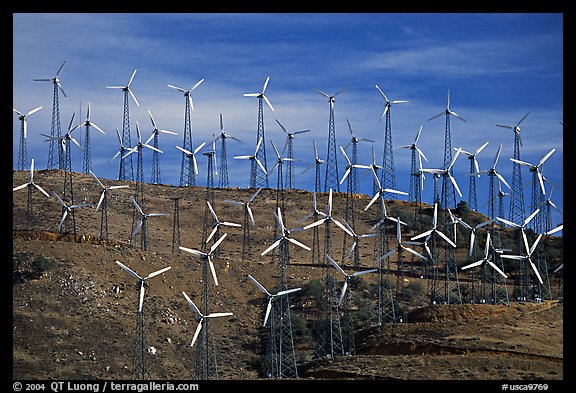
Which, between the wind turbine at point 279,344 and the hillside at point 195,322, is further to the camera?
the wind turbine at point 279,344

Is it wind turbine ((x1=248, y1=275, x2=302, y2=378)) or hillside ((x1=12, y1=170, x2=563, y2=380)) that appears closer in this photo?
hillside ((x1=12, y1=170, x2=563, y2=380))

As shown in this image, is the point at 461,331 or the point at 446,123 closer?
the point at 461,331

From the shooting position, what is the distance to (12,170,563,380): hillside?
103 metres

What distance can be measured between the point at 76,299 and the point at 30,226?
108ft

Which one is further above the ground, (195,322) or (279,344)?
(195,322)

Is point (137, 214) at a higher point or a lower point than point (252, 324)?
higher

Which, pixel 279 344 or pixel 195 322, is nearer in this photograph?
pixel 279 344

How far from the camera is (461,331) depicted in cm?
10888

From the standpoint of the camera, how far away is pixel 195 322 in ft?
423

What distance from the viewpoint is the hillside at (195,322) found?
338 ft
